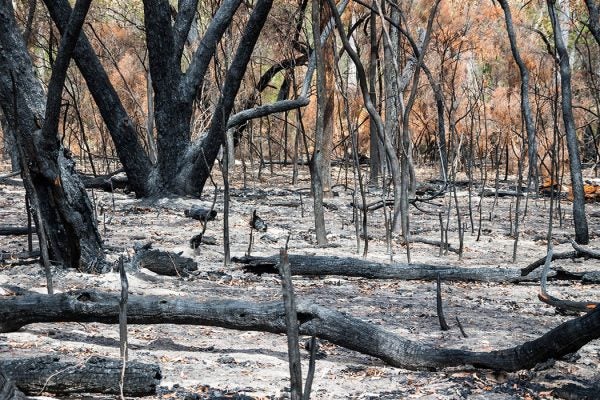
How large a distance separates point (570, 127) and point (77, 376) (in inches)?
217

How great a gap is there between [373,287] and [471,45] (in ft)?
46.3

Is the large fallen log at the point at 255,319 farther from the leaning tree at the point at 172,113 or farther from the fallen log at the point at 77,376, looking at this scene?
the leaning tree at the point at 172,113

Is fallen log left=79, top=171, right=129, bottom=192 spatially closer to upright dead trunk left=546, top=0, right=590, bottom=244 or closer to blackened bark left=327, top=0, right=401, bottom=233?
blackened bark left=327, top=0, right=401, bottom=233

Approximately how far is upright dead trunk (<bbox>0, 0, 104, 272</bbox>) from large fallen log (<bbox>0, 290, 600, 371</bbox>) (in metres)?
1.19

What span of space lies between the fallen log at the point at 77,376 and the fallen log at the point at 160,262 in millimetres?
2466

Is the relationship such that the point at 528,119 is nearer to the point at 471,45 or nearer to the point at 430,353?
the point at 430,353

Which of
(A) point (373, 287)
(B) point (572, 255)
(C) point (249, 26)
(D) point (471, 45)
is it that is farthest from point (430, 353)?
(D) point (471, 45)

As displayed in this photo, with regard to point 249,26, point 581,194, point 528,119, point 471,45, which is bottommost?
point 581,194

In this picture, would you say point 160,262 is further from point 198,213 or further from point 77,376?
point 198,213

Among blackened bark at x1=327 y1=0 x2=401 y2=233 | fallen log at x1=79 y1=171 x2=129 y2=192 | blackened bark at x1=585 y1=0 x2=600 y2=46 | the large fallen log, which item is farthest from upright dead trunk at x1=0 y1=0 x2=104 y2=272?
fallen log at x1=79 y1=171 x2=129 y2=192

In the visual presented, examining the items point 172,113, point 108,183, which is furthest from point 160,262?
point 108,183

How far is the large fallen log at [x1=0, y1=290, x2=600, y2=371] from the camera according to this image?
316 cm

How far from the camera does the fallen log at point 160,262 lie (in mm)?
5234

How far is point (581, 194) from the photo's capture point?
7.15 metres
